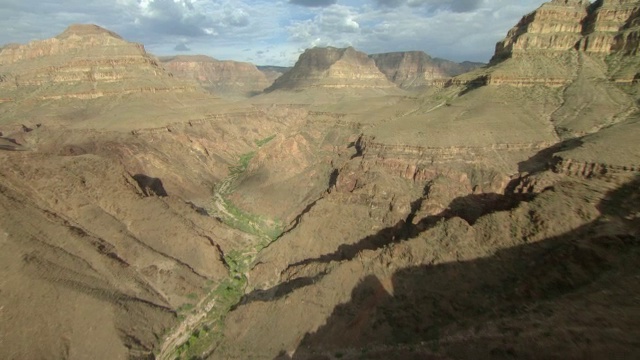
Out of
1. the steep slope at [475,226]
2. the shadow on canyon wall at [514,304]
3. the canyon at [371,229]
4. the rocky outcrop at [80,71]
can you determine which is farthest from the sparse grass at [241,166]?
the shadow on canyon wall at [514,304]

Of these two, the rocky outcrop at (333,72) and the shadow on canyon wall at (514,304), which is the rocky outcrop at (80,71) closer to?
the rocky outcrop at (333,72)

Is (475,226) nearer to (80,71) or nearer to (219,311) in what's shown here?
(219,311)

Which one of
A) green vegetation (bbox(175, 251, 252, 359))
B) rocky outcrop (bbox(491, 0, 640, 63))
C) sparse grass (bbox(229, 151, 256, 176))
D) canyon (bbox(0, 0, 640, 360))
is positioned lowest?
sparse grass (bbox(229, 151, 256, 176))

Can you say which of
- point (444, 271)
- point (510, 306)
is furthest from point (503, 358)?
point (444, 271)

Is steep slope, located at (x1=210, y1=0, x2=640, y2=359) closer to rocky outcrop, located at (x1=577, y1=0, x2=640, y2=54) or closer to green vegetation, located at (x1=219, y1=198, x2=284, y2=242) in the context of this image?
rocky outcrop, located at (x1=577, y1=0, x2=640, y2=54)

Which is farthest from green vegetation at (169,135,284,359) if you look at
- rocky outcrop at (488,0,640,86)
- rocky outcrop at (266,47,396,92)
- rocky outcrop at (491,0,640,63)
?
rocky outcrop at (266,47,396,92)

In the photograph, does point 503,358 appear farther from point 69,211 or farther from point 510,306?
point 69,211
